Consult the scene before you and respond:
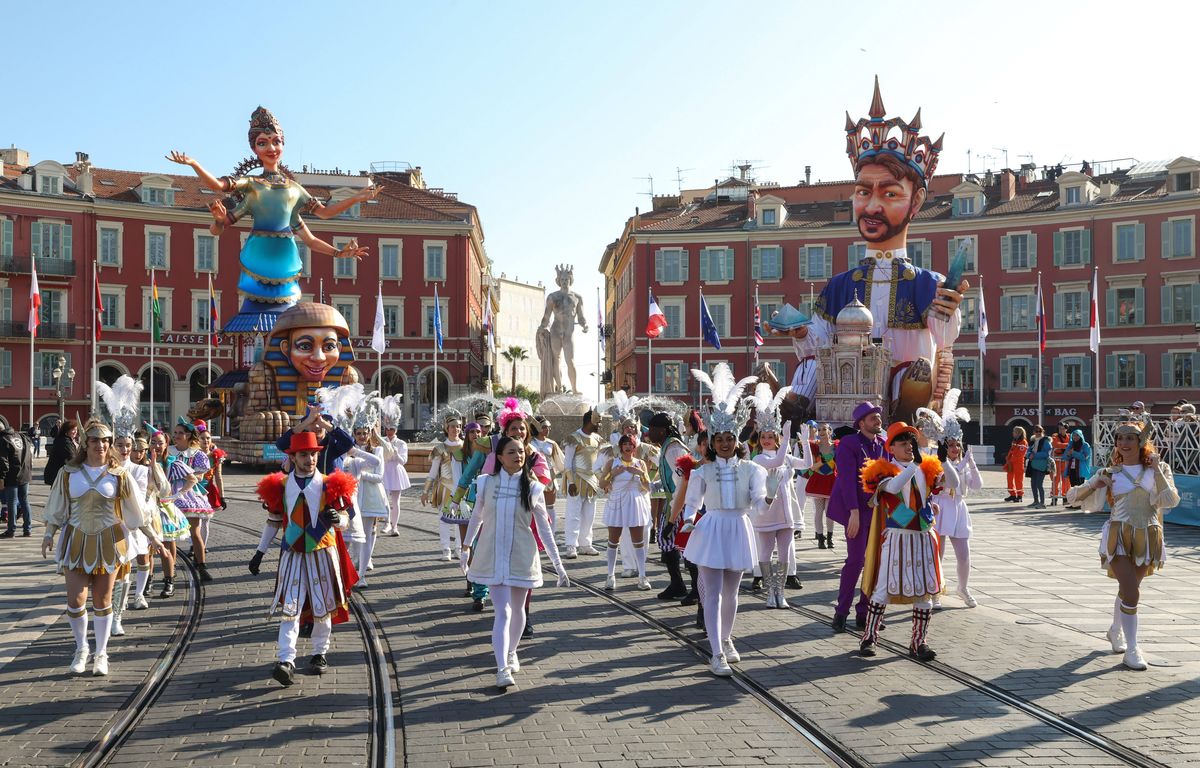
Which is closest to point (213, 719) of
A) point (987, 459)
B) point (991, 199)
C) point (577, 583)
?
point (577, 583)

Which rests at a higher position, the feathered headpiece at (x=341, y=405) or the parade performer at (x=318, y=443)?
the feathered headpiece at (x=341, y=405)

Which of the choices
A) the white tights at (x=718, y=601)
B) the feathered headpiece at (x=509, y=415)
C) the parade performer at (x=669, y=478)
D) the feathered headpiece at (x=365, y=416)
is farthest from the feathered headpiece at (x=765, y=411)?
the feathered headpiece at (x=365, y=416)

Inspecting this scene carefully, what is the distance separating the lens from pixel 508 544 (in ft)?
25.2

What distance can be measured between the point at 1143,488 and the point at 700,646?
3.61 metres

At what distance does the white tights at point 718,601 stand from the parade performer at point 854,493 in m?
1.58

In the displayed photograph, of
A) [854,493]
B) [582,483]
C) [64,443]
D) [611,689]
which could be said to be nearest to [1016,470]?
[582,483]

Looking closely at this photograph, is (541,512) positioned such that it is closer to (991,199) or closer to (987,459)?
(987,459)

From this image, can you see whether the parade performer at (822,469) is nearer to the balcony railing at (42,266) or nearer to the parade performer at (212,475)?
the parade performer at (212,475)

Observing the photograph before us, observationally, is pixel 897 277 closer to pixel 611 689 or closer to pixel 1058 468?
pixel 1058 468

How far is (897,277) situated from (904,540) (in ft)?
72.8

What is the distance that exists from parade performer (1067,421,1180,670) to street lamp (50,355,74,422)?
4451 centimetres

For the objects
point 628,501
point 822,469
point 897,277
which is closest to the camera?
point 628,501

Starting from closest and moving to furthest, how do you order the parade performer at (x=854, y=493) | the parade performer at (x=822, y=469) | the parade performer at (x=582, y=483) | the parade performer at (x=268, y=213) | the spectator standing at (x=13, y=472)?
1. the parade performer at (x=854, y=493)
2. the parade performer at (x=582, y=483)
3. the parade performer at (x=822, y=469)
4. the spectator standing at (x=13, y=472)
5. the parade performer at (x=268, y=213)

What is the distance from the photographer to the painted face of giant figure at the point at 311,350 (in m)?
29.4
